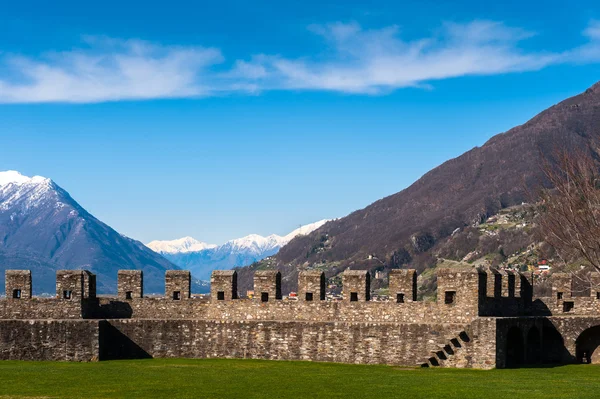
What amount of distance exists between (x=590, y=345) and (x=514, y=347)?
459 centimetres

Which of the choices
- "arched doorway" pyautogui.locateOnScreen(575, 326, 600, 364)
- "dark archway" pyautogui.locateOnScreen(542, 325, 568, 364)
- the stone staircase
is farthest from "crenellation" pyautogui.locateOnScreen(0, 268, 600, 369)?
"arched doorway" pyautogui.locateOnScreen(575, 326, 600, 364)

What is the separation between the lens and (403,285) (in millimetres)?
44500

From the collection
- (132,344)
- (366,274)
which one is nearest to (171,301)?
(132,344)

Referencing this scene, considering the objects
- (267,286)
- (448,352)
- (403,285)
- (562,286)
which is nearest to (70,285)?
(267,286)

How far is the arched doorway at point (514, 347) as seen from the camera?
44.6 meters

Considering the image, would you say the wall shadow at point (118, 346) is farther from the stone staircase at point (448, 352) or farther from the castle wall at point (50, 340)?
the stone staircase at point (448, 352)

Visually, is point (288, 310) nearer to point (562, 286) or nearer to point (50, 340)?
point (50, 340)

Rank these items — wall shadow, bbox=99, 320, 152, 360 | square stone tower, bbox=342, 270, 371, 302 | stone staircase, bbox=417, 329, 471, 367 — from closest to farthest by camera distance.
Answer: stone staircase, bbox=417, 329, 471, 367, square stone tower, bbox=342, 270, 371, 302, wall shadow, bbox=99, 320, 152, 360

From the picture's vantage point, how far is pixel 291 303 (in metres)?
46.1

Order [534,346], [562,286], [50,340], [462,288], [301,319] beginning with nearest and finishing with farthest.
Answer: [462,288] → [50,340] → [301,319] → [534,346] → [562,286]

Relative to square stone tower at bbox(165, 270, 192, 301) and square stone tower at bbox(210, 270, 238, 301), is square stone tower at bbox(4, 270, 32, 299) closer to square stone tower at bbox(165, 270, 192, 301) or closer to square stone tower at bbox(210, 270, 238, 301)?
square stone tower at bbox(165, 270, 192, 301)

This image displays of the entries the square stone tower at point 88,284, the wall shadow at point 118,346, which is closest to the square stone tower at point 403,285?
the wall shadow at point 118,346

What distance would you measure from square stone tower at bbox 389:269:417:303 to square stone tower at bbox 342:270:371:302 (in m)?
1.17

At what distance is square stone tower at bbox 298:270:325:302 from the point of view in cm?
4562
